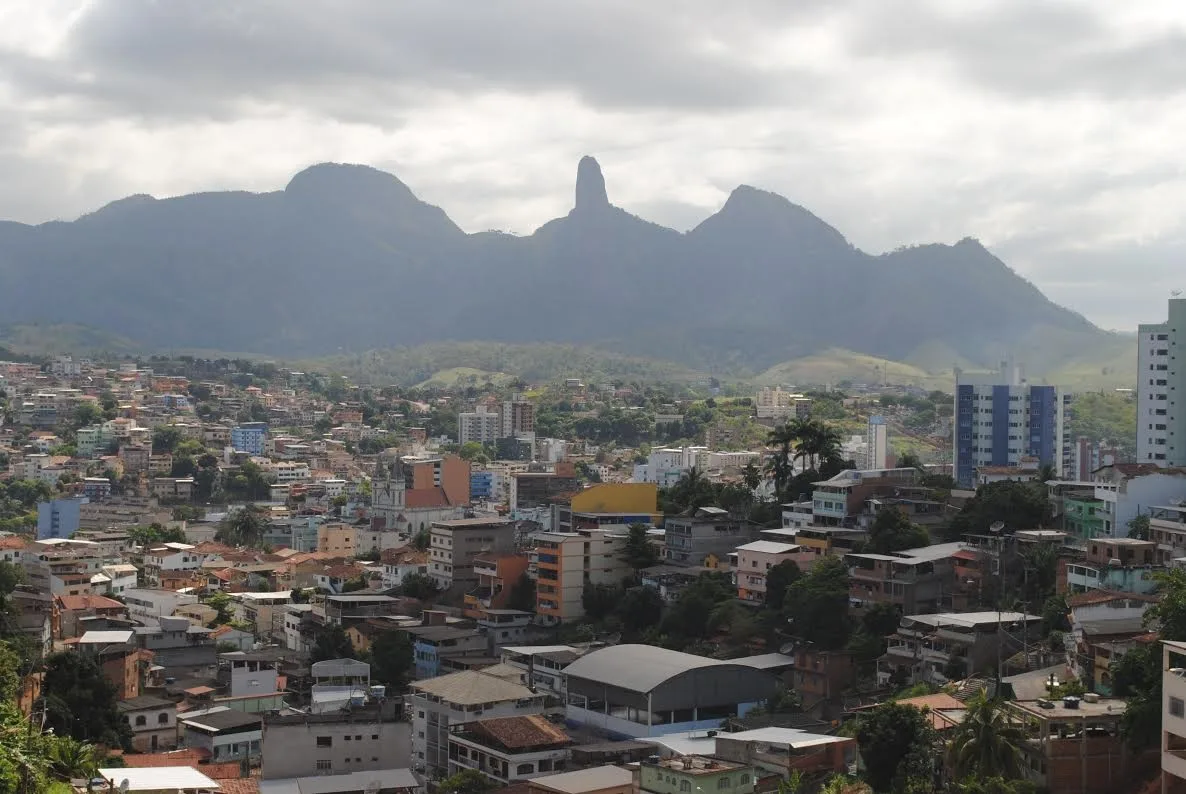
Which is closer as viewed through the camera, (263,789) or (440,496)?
(263,789)

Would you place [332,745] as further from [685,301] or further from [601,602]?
[685,301]

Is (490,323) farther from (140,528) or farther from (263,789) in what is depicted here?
(263,789)

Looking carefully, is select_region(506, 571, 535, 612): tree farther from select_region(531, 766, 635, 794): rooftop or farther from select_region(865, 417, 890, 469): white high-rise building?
select_region(865, 417, 890, 469): white high-rise building

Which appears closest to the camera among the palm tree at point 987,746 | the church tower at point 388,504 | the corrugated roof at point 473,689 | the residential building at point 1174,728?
the residential building at point 1174,728

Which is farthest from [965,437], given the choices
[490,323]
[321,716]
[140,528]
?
[490,323]

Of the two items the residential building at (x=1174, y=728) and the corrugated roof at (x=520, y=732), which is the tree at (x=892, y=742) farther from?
the corrugated roof at (x=520, y=732)

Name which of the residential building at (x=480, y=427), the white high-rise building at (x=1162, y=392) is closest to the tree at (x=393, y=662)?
the white high-rise building at (x=1162, y=392)
